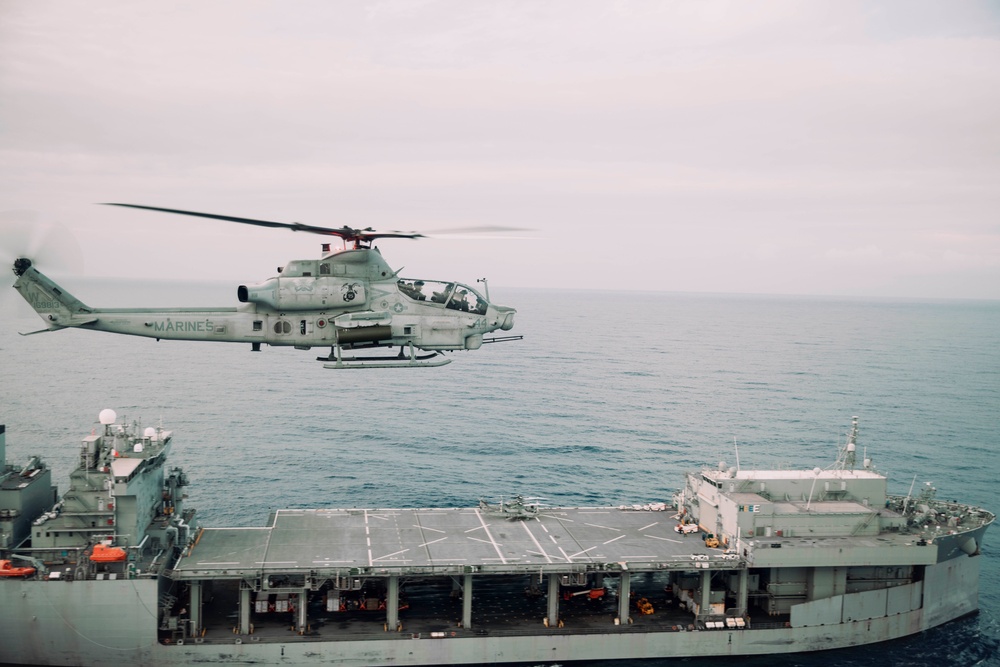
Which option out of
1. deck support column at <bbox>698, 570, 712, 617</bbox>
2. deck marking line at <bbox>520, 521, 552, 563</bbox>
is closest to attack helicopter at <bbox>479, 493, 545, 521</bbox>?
deck marking line at <bbox>520, 521, 552, 563</bbox>

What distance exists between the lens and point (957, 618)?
134 feet

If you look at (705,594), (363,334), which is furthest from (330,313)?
(705,594)

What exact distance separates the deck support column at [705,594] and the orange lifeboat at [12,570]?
2836 cm

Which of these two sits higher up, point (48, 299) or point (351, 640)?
point (48, 299)

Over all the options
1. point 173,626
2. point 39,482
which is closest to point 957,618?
point 173,626

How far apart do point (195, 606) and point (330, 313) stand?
14091 mm

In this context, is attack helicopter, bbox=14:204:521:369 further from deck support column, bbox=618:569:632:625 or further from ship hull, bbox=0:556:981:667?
deck support column, bbox=618:569:632:625

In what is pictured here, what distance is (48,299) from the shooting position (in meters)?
30.0

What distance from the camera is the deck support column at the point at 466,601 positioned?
1388 inches

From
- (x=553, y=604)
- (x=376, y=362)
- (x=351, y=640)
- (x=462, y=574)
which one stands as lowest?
(x=351, y=640)

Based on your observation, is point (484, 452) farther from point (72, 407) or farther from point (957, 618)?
point (72, 407)

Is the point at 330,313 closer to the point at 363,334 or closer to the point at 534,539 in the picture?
the point at 363,334

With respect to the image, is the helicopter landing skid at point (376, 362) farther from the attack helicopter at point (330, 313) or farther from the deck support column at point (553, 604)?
the deck support column at point (553, 604)

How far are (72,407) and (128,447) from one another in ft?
143
